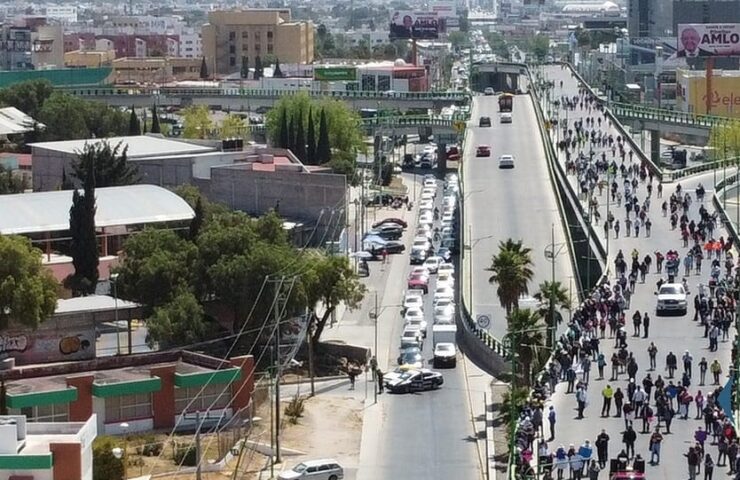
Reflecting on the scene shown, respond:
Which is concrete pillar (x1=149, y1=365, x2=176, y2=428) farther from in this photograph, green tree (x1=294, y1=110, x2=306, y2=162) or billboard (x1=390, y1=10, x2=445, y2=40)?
billboard (x1=390, y1=10, x2=445, y2=40)

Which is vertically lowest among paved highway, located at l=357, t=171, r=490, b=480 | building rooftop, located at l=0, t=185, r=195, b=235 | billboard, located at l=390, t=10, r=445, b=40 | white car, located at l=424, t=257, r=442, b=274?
paved highway, located at l=357, t=171, r=490, b=480

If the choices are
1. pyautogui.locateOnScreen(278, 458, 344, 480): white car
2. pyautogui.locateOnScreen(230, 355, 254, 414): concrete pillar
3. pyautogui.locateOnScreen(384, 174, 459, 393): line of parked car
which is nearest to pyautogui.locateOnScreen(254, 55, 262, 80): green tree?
pyautogui.locateOnScreen(384, 174, 459, 393): line of parked car

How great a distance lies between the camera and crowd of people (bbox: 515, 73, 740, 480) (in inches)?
1163

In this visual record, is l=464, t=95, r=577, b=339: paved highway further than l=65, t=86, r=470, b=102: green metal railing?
No

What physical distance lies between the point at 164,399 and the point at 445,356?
8105 mm

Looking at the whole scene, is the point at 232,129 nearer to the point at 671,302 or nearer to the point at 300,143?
the point at 300,143

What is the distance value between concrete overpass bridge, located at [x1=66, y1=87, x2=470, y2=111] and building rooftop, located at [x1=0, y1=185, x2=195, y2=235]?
54446 mm

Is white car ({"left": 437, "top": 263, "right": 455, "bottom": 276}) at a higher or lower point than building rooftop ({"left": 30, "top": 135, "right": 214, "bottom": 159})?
lower

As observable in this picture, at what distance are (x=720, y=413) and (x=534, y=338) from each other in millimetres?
10881

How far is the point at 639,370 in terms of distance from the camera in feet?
117

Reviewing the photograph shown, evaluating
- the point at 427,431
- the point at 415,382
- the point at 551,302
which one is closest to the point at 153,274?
the point at 415,382

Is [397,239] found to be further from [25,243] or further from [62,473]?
[62,473]

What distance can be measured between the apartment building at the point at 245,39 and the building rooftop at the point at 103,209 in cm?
11168

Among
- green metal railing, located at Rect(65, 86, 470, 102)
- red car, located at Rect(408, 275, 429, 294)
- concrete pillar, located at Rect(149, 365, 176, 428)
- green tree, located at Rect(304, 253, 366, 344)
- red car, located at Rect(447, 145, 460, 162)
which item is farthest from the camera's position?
green metal railing, located at Rect(65, 86, 470, 102)
